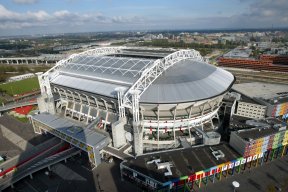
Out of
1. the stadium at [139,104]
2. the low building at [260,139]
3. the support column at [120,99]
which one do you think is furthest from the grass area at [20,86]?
the low building at [260,139]

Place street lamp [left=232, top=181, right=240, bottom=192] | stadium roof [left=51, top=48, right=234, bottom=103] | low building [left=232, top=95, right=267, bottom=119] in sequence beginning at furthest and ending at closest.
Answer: low building [left=232, top=95, right=267, bottom=119]
stadium roof [left=51, top=48, right=234, bottom=103]
street lamp [left=232, top=181, right=240, bottom=192]

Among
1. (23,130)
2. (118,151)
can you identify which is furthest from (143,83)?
(23,130)

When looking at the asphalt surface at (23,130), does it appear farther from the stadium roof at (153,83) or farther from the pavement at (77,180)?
the stadium roof at (153,83)

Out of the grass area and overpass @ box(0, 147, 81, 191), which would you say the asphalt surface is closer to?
overpass @ box(0, 147, 81, 191)

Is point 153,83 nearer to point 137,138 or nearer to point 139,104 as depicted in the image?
point 139,104

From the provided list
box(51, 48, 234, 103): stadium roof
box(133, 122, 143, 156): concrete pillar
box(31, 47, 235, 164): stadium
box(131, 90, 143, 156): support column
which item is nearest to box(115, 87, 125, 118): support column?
box(31, 47, 235, 164): stadium

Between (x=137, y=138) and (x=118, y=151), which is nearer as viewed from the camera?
(x=137, y=138)
